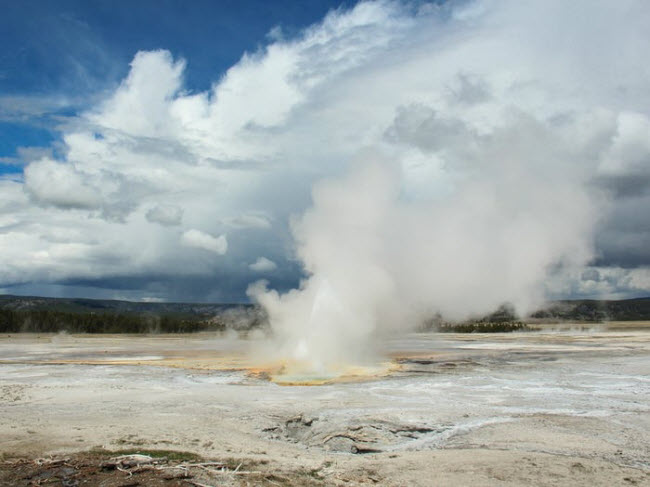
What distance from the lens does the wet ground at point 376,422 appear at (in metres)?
8.44

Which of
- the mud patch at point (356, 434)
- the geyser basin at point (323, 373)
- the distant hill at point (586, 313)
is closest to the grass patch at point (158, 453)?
the mud patch at point (356, 434)

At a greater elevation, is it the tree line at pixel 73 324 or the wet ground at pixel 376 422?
the tree line at pixel 73 324

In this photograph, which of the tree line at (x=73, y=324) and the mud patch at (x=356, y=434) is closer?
the mud patch at (x=356, y=434)

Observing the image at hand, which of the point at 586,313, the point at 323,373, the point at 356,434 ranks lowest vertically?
the point at 356,434

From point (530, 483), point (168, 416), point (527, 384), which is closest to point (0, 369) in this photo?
point (168, 416)

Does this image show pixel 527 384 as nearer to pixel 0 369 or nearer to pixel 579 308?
pixel 0 369

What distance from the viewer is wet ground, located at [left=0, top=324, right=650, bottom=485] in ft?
27.7

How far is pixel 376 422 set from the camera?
11.3 meters

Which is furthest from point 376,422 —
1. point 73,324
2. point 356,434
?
point 73,324

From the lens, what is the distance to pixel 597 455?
8.90 m

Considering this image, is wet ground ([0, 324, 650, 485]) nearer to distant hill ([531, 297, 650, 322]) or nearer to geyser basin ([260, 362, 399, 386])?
geyser basin ([260, 362, 399, 386])

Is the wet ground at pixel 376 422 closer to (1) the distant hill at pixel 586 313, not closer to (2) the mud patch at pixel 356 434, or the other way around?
(2) the mud patch at pixel 356 434

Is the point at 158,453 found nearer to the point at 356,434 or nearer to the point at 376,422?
the point at 356,434

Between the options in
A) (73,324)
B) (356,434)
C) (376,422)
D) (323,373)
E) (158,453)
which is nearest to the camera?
(158,453)
